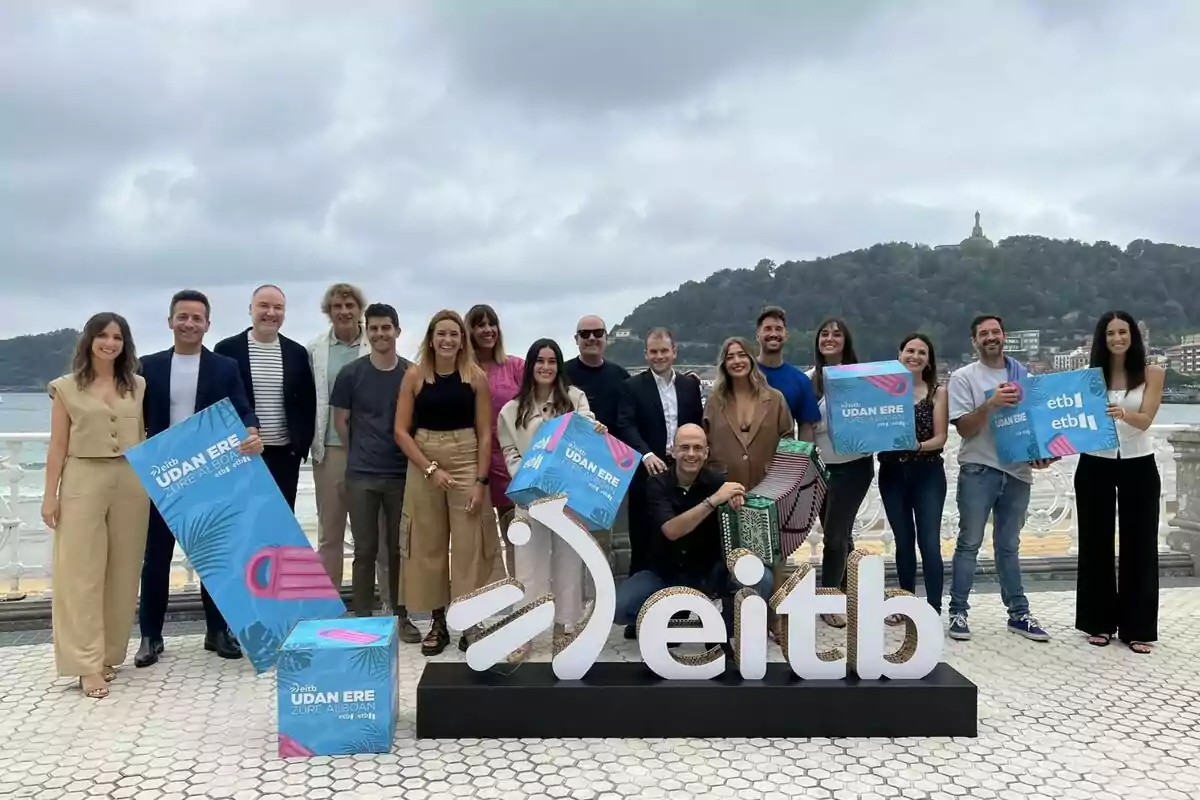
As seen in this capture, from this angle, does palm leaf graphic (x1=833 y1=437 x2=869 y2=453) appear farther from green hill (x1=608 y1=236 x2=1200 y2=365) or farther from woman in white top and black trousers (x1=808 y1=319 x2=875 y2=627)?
green hill (x1=608 y1=236 x2=1200 y2=365)

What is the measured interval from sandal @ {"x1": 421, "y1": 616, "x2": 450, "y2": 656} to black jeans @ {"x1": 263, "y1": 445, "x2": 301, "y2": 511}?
974mm

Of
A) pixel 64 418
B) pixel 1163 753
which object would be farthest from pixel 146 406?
pixel 1163 753

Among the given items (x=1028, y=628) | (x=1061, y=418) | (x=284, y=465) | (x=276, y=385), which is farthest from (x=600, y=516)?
(x=1028, y=628)

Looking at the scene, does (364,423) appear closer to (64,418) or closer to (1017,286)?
(64,418)

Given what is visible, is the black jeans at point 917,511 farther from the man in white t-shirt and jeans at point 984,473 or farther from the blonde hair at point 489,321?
the blonde hair at point 489,321

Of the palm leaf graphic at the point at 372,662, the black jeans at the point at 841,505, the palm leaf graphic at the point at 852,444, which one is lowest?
the palm leaf graphic at the point at 372,662

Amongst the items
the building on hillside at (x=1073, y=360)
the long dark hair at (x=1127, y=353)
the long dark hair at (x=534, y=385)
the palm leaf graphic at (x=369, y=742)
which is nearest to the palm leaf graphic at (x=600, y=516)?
the long dark hair at (x=534, y=385)

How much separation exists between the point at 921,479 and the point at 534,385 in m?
2.00

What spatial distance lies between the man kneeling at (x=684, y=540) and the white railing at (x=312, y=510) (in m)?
2.35

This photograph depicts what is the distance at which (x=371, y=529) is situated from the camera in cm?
412

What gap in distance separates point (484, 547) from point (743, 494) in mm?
1343

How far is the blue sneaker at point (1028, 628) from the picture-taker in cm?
412

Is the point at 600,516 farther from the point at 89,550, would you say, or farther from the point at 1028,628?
the point at 1028,628

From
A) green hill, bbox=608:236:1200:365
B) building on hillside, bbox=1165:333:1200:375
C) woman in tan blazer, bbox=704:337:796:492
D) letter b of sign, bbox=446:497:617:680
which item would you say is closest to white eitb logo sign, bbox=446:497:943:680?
letter b of sign, bbox=446:497:617:680
